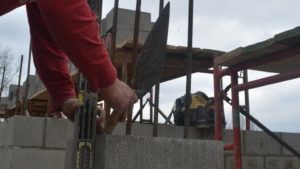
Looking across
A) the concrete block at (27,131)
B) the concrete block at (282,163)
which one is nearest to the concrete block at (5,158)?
the concrete block at (27,131)

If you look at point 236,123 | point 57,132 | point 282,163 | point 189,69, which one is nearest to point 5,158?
point 57,132

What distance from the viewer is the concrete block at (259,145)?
4395 millimetres

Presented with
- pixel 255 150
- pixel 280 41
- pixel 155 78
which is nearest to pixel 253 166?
pixel 255 150

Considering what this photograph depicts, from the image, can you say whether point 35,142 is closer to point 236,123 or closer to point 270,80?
point 236,123

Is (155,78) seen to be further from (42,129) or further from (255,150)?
(255,150)

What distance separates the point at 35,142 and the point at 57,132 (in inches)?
9.0

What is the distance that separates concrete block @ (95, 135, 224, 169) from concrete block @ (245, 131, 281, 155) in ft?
9.09

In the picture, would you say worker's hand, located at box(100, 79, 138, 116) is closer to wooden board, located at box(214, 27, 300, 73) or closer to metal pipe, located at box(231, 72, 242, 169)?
wooden board, located at box(214, 27, 300, 73)

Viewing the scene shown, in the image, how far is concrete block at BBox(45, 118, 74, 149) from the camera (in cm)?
351

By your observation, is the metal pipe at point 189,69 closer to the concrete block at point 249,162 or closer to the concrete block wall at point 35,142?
the concrete block wall at point 35,142

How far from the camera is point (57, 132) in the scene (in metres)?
3.56

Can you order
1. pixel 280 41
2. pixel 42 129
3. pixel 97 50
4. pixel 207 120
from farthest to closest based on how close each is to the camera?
pixel 207 120, pixel 42 129, pixel 280 41, pixel 97 50

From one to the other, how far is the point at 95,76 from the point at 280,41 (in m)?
1.52

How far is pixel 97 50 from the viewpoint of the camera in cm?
123
